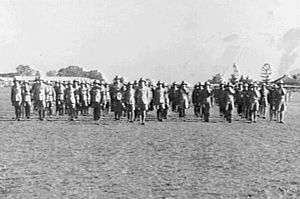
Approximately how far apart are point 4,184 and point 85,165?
6.99 feet

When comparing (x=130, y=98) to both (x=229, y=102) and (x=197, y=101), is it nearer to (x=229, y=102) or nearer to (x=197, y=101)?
(x=229, y=102)

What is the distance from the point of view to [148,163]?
10125 millimetres

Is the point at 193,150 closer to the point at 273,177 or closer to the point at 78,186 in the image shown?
the point at 273,177

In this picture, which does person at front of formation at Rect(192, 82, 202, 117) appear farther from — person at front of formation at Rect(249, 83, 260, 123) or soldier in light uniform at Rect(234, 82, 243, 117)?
person at front of formation at Rect(249, 83, 260, 123)

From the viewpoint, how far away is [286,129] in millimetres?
18578

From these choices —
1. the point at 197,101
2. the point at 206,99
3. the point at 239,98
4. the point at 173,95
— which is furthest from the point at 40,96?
the point at 239,98

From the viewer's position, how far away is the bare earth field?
7.62 m

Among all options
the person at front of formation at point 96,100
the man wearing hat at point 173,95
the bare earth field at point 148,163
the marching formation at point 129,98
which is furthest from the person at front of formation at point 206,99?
the person at front of formation at point 96,100

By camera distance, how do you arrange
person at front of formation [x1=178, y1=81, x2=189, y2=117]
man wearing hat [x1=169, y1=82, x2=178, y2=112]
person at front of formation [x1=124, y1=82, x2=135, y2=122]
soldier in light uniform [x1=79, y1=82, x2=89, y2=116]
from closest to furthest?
person at front of formation [x1=124, y1=82, x2=135, y2=122]
soldier in light uniform [x1=79, y1=82, x2=89, y2=116]
person at front of formation [x1=178, y1=81, x2=189, y2=117]
man wearing hat [x1=169, y1=82, x2=178, y2=112]

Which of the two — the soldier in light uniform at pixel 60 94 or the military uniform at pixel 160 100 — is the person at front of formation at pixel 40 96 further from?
the military uniform at pixel 160 100

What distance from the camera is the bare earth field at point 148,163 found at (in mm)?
7621

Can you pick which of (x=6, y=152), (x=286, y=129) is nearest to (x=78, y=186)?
(x=6, y=152)

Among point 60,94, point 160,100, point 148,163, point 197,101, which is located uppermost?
point 60,94

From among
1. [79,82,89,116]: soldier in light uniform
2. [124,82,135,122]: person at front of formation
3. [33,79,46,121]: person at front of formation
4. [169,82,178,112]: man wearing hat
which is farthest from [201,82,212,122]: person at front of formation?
[33,79,46,121]: person at front of formation
